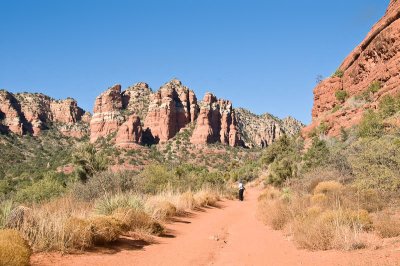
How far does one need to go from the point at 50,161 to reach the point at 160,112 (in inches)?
1486

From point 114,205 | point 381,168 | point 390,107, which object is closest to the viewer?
point 114,205

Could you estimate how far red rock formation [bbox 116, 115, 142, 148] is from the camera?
99625 millimetres

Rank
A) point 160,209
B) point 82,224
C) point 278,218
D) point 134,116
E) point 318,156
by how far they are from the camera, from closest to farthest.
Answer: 1. point 82,224
2. point 278,218
3. point 160,209
4. point 318,156
5. point 134,116

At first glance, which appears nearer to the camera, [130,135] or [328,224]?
[328,224]

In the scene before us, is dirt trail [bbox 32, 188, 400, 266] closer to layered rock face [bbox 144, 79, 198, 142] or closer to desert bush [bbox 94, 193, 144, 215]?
desert bush [bbox 94, 193, 144, 215]

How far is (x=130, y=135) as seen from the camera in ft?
330

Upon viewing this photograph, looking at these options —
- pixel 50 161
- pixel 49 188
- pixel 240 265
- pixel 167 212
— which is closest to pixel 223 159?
pixel 50 161

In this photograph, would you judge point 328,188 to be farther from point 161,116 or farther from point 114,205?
point 161,116

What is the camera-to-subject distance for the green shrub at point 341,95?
44656 millimetres

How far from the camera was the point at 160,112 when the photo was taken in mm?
112875

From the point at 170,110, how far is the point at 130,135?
57.5 feet

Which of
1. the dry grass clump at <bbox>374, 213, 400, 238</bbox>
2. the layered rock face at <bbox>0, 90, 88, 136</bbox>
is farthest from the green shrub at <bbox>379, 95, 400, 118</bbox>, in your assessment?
the layered rock face at <bbox>0, 90, 88, 136</bbox>

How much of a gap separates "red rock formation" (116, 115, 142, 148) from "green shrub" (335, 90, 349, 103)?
65058 mm

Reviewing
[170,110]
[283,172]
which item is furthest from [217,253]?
[170,110]
